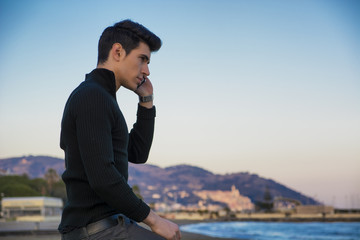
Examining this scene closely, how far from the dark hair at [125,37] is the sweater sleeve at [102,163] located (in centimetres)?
39

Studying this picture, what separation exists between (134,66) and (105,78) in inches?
6.0

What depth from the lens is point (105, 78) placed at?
2.12m

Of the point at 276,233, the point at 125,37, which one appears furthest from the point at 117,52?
the point at 276,233

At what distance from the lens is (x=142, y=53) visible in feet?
7.13

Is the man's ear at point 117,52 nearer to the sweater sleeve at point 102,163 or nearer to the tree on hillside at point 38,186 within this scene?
the sweater sleeve at point 102,163

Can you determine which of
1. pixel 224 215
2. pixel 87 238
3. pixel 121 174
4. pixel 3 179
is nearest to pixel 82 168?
pixel 121 174

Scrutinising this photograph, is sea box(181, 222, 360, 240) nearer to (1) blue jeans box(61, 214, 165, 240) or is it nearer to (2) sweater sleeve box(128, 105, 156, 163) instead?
(2) sweater sleeve box(128, 105, 156, 163)

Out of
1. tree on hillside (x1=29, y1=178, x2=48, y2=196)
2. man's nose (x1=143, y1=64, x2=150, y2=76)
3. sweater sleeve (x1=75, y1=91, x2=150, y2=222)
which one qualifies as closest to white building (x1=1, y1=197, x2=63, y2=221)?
tree on hillside (x1=29, y1=178, x2=48, y2=196)

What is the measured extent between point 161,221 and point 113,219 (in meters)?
0.19

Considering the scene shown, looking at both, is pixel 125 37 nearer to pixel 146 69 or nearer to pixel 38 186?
pixel 146 69

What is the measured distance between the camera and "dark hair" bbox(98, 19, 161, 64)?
214 centimetres

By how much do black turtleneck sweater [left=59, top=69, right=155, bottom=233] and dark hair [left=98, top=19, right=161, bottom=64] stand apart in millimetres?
159

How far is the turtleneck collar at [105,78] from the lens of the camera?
210 cm

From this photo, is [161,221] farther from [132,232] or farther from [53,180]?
[53,180]
